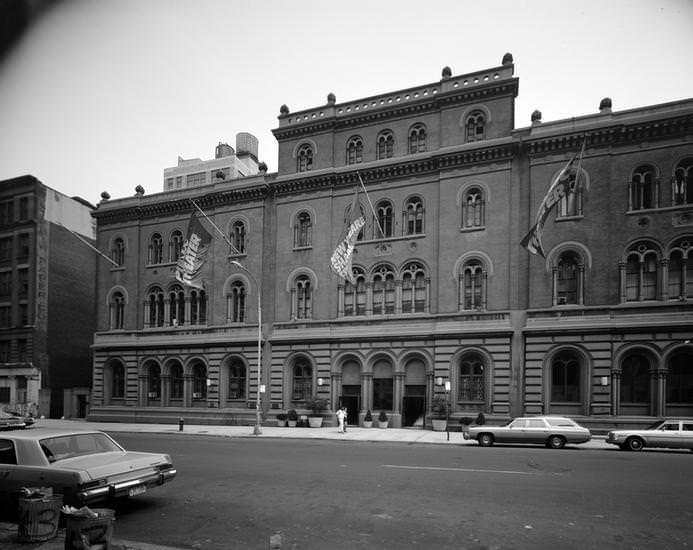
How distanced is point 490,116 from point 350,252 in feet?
37.4

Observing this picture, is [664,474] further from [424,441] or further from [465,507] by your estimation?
[424,441]

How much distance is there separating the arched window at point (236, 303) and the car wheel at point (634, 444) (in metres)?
23.9

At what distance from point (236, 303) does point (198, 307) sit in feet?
10.3

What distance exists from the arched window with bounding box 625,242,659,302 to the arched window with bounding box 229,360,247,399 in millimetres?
23208

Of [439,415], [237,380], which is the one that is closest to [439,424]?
[439,415]

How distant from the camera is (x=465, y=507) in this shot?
10875 millimetres

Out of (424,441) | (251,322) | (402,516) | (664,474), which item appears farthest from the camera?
(251,322)

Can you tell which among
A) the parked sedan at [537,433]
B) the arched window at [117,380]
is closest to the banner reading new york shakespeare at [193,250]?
the arched window at [117,380]

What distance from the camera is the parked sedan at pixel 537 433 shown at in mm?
21969

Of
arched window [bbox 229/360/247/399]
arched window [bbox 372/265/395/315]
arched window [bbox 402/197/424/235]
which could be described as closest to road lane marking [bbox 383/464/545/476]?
arched window [bbox 372/265/395/315]

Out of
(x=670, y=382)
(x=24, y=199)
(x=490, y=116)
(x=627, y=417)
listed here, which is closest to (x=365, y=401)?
(x=627, y=417)

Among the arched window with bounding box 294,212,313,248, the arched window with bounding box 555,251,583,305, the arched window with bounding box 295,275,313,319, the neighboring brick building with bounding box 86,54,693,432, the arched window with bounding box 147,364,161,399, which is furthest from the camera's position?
the arched window with bounding box 147,364,161,399

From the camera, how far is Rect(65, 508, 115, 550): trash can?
24.3 ft

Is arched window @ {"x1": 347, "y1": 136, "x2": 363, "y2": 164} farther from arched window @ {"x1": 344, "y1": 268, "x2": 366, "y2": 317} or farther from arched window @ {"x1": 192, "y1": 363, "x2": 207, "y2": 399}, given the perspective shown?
arched window @ {"x1": 192, "y1": 363, "x2": 207, "y2": 399}
